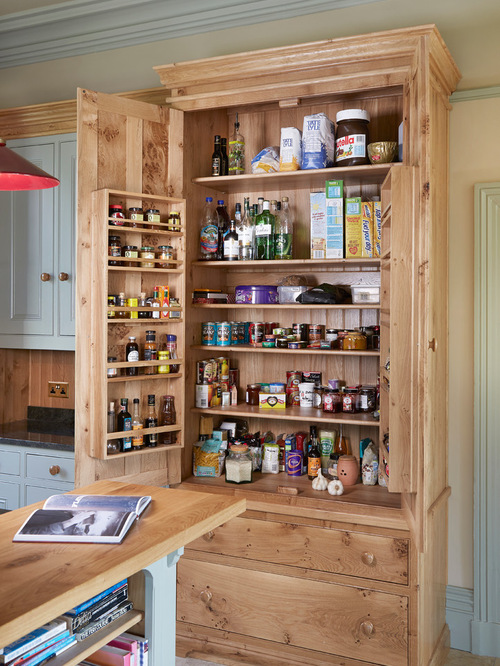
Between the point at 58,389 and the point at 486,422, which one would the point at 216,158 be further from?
the point at 486,422

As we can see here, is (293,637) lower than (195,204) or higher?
lower

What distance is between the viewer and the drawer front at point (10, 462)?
322 cm

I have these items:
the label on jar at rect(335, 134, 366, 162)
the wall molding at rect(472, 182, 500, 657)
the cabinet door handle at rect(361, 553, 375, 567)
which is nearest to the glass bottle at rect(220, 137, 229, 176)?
the label on jar at rect(335, 134, 366, 162)

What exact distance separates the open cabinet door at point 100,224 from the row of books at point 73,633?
3.31ft

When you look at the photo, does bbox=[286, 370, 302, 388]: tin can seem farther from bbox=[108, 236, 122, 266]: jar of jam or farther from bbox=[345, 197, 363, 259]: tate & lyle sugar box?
bbox=[108, 236, 122, 266]: jar of jam

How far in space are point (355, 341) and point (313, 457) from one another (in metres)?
0.57

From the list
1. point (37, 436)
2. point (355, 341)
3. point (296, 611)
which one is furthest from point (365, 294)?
point (37, 436)

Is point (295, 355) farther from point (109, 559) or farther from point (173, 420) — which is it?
point (109, 559)

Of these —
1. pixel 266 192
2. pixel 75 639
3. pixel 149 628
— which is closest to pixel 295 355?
pixel 266 192

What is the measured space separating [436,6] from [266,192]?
1119 mm

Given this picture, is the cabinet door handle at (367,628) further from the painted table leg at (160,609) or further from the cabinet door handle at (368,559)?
the painted table leg at (160,609)

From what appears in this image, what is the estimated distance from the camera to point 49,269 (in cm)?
336

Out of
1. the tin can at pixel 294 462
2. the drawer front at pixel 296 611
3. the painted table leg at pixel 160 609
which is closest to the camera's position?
the painted table leg at pixel 160 609

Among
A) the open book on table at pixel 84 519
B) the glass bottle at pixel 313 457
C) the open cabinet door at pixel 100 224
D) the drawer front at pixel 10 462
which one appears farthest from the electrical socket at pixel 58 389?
the open book on table at pixel 84 519
